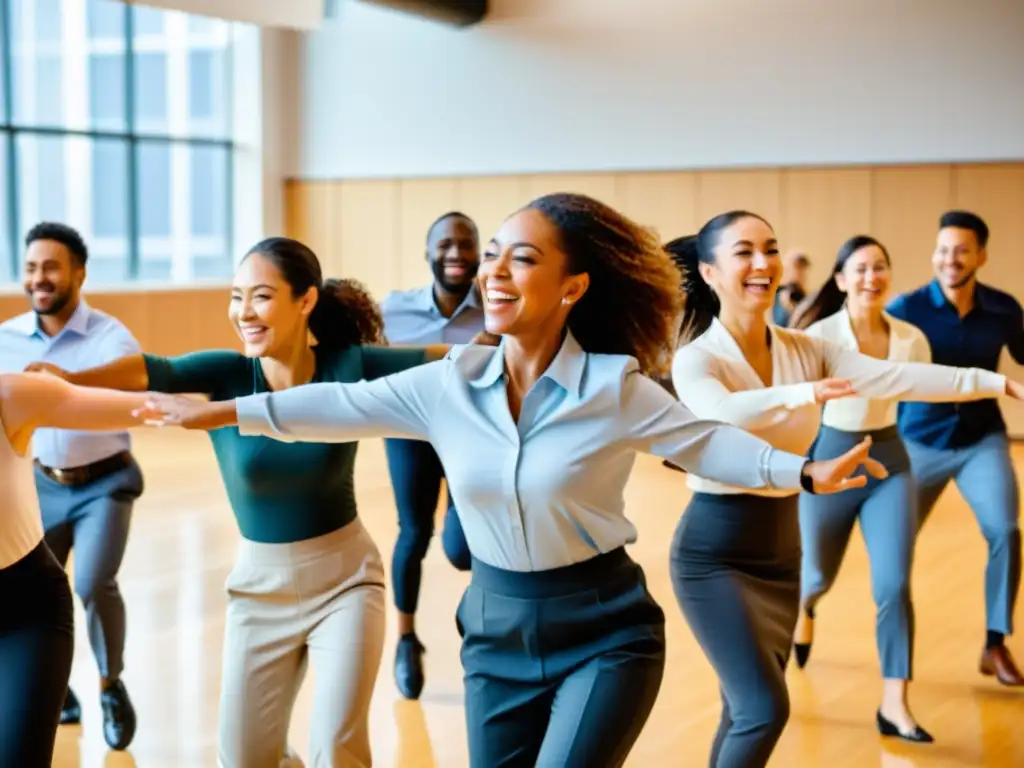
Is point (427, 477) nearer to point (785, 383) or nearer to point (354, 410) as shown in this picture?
point (785, 383)

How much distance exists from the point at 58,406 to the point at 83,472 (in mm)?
2007

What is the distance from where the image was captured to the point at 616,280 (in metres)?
2.94

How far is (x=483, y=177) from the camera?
14.8 m

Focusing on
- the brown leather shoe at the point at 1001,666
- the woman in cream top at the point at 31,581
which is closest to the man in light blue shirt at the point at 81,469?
the woman in cream top at the point at 31,581

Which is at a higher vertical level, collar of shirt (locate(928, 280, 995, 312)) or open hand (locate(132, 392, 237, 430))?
collar of shirt (locate(928, 280, 995, 312))

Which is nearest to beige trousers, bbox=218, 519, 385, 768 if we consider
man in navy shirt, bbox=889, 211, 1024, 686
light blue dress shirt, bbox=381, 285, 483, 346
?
light blue dress shirt, bbox=381, 285, 483, 346

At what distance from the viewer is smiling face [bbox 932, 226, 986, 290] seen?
5.60 metres

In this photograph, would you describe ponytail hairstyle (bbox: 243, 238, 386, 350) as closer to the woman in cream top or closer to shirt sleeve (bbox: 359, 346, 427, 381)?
shirt sleeve (bbox: 359, 346, 427, 381)

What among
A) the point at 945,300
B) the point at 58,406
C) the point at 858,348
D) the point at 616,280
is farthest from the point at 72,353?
the point at 945,300

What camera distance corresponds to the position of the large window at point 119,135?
1301 centimetres

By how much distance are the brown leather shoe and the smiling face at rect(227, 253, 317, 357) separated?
324cm

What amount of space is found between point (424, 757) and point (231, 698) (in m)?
1.42

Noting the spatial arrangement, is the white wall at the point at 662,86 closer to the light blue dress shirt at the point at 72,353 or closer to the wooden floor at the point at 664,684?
the wooden floor at the point at 664,684

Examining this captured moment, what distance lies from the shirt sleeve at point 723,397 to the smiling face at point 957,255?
2.31 metres
